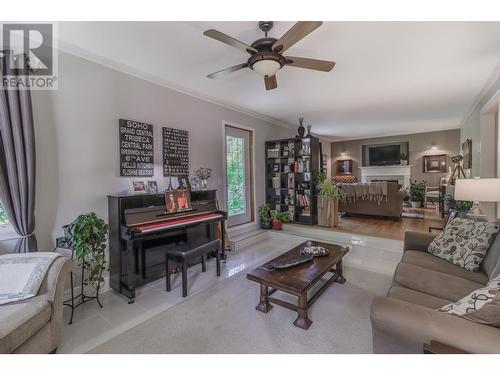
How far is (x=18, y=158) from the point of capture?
1.95 metres

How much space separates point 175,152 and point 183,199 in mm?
774

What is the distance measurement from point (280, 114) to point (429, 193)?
18.6ft

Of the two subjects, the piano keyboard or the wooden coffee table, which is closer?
the wooden coffee table

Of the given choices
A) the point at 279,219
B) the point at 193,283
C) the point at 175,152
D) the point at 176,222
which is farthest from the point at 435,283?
the point at 279,219

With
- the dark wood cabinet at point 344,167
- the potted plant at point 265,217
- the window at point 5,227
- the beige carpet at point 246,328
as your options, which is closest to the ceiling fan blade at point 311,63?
the beige carpet at point 246,328

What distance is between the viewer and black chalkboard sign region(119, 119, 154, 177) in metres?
2.72

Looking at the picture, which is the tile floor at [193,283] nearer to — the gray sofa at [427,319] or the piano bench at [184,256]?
the piano bench at [184,256]

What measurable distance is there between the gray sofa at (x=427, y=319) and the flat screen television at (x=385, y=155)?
705 centimetres

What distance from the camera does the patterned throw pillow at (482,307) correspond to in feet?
3.24

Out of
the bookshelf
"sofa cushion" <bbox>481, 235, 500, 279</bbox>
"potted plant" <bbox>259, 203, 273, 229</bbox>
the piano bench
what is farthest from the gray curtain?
the bookshelf

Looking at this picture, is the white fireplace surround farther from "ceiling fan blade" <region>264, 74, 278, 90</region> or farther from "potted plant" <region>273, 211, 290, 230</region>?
"ceiling fan blade" <region>264, 74, 278, 90</region>
